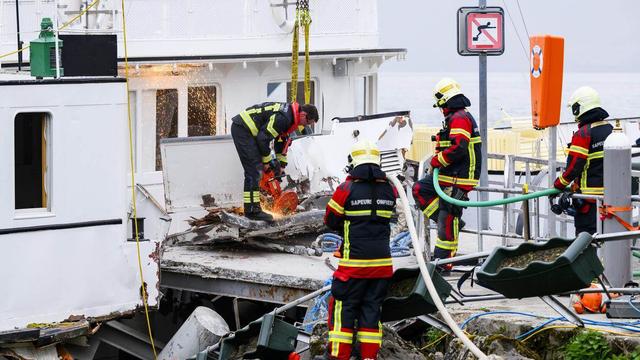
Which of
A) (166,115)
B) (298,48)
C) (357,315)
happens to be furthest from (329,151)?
(357,315)

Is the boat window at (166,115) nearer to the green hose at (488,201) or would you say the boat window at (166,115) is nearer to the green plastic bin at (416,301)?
the green hose at (488,201)

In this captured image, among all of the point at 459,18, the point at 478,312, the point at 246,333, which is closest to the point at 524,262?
the point at 478,312

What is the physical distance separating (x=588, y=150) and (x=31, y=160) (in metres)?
4.94

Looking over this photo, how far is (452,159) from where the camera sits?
9.94 metres

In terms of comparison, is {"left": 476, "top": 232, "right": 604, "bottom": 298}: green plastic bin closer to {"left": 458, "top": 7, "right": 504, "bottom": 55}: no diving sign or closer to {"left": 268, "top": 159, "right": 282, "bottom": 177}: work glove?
{"left": 268, "top": 159, "right": 282, "bottom": 177}: work glove

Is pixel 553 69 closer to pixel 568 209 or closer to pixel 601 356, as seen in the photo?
pixel 568 209

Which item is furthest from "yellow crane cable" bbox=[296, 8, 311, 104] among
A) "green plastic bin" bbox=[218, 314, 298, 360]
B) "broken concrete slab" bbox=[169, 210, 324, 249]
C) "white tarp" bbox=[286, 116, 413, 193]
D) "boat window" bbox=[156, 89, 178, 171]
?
"green plastic bin" bbox=[218, 314, 298, 360]

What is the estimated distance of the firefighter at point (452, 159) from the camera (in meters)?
9.93

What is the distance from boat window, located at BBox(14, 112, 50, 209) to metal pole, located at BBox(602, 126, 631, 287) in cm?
486

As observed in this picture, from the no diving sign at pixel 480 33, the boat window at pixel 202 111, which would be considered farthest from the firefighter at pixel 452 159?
the boat window at pixel 202 111

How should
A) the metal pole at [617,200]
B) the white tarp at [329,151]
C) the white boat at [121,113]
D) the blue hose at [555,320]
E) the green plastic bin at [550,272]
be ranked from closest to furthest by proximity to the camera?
1. the green plastic bin at [550,272]
2. the blue hose at [555,320]
3. the metal pole at [617,200]
4. the white boat at [121,113]
5. the white tarp at [329,151]

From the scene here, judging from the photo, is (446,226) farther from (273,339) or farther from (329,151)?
(329,151)

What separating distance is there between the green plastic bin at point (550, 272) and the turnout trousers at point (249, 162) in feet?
12.7

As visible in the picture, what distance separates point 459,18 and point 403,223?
3.34m
